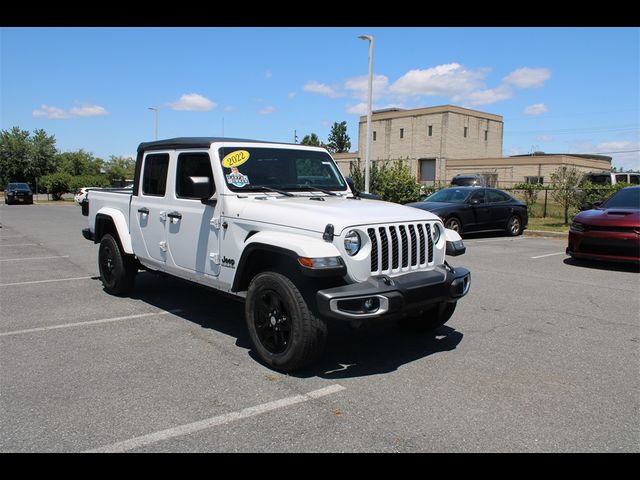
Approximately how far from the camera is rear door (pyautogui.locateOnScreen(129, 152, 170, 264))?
19.8 feet

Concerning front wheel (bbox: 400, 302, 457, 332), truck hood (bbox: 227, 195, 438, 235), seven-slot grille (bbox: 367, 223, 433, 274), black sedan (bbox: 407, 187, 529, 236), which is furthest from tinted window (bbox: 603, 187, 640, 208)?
seven-slot grille (bbox: 367, 223, 433, 274)

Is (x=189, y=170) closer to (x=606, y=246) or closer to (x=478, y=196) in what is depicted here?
(x=606, y=246)

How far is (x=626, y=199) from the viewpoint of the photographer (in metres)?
10.4

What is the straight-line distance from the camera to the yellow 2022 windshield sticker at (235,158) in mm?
5293

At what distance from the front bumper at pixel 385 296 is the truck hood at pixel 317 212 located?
0.49m

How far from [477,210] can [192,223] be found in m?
10.9

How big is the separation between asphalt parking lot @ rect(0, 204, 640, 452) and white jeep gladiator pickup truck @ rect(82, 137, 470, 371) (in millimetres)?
521

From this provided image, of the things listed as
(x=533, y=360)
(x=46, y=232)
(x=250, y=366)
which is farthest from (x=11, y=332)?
(x=46, y=232)

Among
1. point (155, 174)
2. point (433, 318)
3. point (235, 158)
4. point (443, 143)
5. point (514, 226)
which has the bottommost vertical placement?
point (433, 318)

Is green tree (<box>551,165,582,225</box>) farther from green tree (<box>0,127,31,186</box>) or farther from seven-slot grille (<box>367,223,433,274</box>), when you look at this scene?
green tree (<box>0,127,31,186</box>)

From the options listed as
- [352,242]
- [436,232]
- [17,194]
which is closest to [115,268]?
[352,242]

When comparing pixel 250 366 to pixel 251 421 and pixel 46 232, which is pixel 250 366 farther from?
pixel 46 232

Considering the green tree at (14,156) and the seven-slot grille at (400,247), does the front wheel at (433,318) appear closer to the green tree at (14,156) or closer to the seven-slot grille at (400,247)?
the seven-slot grille at (400,247)

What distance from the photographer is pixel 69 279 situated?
860cm
